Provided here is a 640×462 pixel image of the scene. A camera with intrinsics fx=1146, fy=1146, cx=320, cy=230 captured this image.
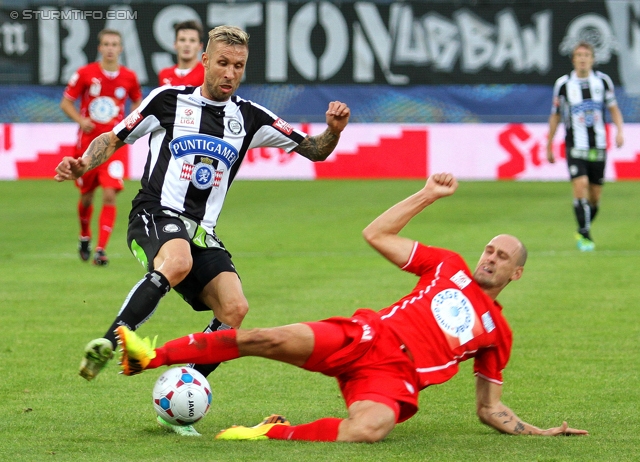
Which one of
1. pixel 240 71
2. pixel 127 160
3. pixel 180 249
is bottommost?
pixel 127 160

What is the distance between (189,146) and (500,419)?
2325 mm

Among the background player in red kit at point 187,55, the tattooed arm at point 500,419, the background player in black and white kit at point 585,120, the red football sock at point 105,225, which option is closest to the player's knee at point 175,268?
the tattooed arm at point 500,419

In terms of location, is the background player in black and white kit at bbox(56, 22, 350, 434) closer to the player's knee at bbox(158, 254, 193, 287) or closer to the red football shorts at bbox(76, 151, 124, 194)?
the player's knee at bbox(158, 254, 193, 287)

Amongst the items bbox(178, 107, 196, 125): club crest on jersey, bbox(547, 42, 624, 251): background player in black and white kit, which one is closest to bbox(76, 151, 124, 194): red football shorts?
bbox(547, 42, 624, 251): background player in black and white kit

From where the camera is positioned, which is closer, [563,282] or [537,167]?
[563,282]

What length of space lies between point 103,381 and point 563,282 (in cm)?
565

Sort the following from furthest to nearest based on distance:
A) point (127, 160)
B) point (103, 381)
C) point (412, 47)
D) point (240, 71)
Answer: point (412, 47) → point (127, 160) → point (103, 381) → point (240, 71)

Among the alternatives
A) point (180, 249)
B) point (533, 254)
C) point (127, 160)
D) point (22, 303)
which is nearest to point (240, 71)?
point (180, 249)

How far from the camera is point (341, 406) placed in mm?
6422

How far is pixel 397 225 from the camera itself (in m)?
5.83

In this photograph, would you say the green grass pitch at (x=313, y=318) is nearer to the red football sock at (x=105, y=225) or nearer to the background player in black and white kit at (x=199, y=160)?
the red football sock at (x=105, y=225)

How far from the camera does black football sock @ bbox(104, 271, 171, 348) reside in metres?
5.73

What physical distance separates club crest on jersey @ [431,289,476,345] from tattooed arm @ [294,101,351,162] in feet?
4.31

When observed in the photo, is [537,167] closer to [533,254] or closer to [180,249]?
[533,254]
